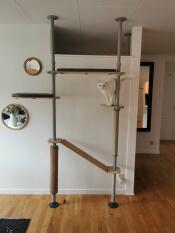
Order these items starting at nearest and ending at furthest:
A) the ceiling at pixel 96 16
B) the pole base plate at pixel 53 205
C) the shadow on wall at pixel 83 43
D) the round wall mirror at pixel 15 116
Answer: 1. the ceiling at pixel 96 16
2. the pole base plate at pixel 53 205
3. the round wall mirror at pixel 15 116
4. the shadow on wall at pixel 83 43

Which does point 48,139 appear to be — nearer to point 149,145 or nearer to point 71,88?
point 71,88

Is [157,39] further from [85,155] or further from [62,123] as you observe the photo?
[85,155]

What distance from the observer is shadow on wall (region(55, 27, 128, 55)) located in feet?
9.71

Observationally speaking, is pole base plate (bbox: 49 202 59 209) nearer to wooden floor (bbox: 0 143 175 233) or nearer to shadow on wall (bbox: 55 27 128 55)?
wooden floor (bbox: 0 143 175 233)

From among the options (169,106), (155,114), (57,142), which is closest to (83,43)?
(57,142)

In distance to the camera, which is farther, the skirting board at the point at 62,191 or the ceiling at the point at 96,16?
the skirting board at the point at 62,191

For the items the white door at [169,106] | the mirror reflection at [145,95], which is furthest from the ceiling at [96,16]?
the white door at [169,106]

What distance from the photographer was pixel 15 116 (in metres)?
2.64

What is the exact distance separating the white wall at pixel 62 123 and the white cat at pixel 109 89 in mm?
227

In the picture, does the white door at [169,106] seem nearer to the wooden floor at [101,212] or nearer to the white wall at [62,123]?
the wooden floor at [101,212]

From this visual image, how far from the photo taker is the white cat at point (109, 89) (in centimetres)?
233

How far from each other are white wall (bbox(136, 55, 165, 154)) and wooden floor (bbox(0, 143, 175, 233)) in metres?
1.54

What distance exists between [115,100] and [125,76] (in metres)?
0.35

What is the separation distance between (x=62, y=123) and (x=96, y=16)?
134 centimetres
